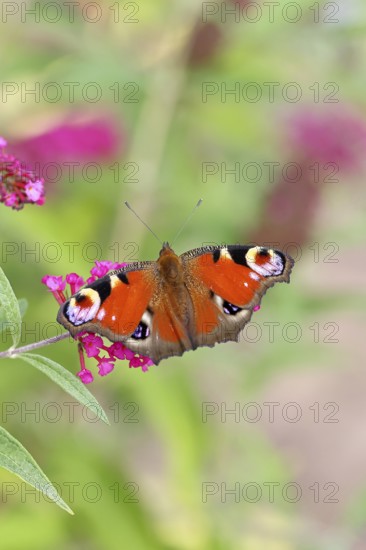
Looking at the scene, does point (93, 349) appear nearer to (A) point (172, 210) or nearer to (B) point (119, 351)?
(B) point (119, 351)

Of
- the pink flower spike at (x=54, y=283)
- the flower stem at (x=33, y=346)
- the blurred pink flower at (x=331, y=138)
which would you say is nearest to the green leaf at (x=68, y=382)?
the flower stem at (x=33, y=346)

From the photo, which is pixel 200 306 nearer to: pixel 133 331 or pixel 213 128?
pixel 133 331

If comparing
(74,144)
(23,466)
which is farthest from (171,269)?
(74,144)

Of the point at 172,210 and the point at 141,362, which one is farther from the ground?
the point at 172,210

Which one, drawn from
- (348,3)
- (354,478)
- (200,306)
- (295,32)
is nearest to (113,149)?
(295,32)

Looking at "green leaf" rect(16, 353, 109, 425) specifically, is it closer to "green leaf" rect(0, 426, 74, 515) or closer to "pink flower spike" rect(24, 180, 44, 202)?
"green leaf" rect(0, 426, 74, 515)

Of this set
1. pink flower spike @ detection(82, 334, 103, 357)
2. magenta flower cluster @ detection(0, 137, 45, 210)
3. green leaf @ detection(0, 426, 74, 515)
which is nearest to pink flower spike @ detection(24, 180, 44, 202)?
magenta flower cluster @ detection(0, 137, 45, 210)

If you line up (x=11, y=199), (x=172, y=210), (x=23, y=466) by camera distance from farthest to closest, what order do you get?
(x=172, y=210), (x=11, y=199), (x=23, y=466)
